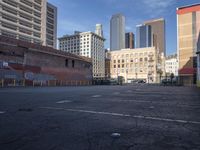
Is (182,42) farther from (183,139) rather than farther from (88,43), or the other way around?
(88,43)

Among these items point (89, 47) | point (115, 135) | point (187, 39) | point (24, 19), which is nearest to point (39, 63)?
point (24, 19)

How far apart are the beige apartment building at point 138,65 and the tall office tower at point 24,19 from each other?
50.7 meters

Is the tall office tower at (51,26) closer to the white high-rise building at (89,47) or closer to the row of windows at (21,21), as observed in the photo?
the row of windows at (21,21)

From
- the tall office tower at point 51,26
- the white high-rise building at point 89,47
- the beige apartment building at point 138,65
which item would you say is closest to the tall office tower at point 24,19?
the tall office tower at point 51,26

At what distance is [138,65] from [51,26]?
53.9 meters

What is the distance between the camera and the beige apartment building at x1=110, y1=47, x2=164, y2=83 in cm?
11912

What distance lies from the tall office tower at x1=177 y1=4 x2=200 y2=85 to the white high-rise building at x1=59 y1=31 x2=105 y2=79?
73.8m

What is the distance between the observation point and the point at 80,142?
385 centimetres

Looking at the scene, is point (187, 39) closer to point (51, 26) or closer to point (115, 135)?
point (115, 135)

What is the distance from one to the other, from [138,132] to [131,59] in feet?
398

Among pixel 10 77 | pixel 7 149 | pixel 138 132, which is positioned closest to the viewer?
pixel 7 149

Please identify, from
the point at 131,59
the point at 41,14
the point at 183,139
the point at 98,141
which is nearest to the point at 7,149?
the point at 98,141

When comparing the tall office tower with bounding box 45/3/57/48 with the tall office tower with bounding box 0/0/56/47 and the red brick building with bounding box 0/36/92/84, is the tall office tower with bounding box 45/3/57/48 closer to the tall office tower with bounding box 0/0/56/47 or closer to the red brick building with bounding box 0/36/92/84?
the tall office tower with bounding box 0/0/56/47

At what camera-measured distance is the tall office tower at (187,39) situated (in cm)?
6003
